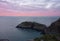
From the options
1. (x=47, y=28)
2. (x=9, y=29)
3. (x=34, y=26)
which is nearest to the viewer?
(x=9, y=29)

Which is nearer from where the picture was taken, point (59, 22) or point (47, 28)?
point (59, 22)

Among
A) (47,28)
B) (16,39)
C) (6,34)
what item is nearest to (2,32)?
(6,34)

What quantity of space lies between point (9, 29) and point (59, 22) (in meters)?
2.87

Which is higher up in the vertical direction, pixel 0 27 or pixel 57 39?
pixel 0 27

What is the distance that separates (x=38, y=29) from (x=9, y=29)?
12.7ft

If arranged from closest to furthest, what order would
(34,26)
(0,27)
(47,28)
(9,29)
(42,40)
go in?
1. (42,40)
2. (0,27)
3. (9,29)
4. (47,28)
5. (34,26)

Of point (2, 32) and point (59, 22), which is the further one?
point (59, 22)

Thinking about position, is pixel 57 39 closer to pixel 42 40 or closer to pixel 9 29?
pixel 42 40

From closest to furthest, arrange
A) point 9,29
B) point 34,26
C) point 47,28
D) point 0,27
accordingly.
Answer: point 0,27 < point 9,29 < point 47,28 < point 34,26

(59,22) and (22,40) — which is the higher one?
(59,22)

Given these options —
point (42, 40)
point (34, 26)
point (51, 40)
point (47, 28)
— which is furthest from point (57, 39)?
point (34, 26)

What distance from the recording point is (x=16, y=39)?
7301 millimetres

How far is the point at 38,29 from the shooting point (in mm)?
11086

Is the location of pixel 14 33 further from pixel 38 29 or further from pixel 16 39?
pixel 38 29
